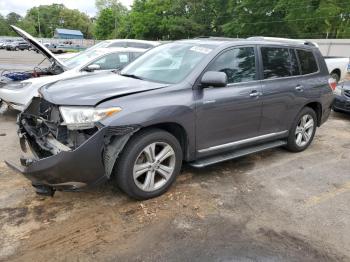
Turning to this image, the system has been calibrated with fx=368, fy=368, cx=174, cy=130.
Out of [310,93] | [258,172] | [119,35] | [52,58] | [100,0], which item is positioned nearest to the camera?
[258,172]

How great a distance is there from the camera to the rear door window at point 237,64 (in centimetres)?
455

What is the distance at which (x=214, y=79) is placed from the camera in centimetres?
414

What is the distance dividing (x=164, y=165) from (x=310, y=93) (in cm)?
292

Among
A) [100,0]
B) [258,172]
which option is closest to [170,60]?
[258,172]

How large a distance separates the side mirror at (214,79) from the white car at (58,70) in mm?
2353

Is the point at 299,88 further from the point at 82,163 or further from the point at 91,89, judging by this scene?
the point at 82,163

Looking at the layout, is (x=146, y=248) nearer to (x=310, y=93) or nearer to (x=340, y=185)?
(x=340, y=185)

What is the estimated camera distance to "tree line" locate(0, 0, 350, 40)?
136 ft

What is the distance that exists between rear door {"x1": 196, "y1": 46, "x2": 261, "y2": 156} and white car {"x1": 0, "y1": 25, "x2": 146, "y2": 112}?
2329 millimetres

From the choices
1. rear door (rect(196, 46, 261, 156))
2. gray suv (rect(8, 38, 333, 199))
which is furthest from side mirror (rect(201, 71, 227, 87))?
rear door (rect(196, 46, 261, 156))

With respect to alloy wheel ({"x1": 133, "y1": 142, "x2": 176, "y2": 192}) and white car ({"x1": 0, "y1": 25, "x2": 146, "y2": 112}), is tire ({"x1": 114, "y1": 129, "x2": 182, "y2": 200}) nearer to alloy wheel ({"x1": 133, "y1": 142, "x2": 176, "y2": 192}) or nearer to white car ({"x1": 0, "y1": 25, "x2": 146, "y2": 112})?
alloy wheel ({"x1": 133, "y1": 142, "x2": 176, "y2": 192})

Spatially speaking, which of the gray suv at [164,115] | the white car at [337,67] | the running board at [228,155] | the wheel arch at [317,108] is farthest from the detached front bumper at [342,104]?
the white car at [337,67]

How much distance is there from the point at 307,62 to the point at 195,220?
3476 millimetres

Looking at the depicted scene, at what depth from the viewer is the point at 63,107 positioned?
366 centimetres
